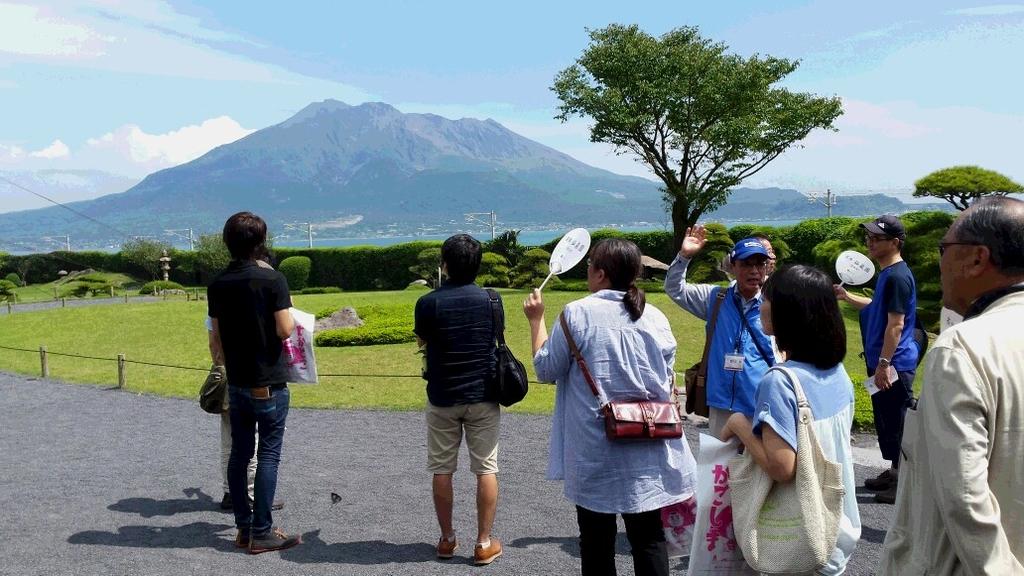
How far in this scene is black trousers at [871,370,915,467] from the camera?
5.11 meters

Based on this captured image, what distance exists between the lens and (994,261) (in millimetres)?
1945

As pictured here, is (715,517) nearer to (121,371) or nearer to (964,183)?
(121,371)

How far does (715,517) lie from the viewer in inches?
105

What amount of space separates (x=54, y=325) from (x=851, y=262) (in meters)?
20.6

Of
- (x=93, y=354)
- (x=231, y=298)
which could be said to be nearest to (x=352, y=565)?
(x=231, y=298)

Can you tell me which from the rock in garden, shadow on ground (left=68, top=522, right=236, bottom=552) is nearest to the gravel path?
shadow on ground (left=68, top=522, right=236, bottom=552)

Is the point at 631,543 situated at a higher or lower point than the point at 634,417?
lower

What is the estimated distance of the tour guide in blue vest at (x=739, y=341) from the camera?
3.99 m

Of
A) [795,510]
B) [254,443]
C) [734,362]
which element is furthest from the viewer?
[254,443]

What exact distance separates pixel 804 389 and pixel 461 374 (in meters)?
2.18

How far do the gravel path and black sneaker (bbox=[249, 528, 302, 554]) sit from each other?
0.19 feet

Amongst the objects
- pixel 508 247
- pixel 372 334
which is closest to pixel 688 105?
pixel 508 247

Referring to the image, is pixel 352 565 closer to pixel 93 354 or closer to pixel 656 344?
pixel 656 344

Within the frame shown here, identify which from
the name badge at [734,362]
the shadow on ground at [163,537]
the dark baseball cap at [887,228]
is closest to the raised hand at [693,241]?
the name badge at [734,362]
